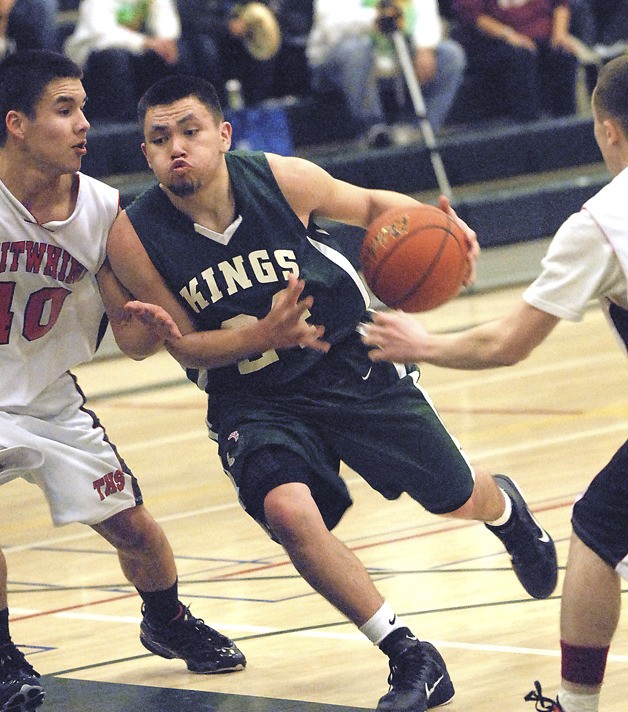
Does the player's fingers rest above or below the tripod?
above

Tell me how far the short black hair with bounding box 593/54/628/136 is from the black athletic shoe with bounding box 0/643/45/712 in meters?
1.93

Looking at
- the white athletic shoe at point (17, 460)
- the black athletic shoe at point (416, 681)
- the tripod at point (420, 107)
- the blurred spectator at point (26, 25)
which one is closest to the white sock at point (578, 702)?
the black athletic shoe at point (416, 681)

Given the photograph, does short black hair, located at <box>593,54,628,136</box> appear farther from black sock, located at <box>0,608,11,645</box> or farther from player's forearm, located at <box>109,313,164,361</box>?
black sock, located at <box>0,608,11,645</box>

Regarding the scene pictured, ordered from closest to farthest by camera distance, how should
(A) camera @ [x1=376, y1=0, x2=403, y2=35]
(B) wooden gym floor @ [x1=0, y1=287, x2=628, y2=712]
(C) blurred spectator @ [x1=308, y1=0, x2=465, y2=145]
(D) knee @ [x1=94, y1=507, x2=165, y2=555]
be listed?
(B) wooden gym floor @ [x1=0, y1=287, x2=628, y2=712], (D) knee @ [x1=94, y1=507, x2=165, y2=555], (A) camera @ [x1=376, y1=0, x2=403, y2=35], (C) blurred spectator @ [x1=308, y1=0, x2=465, y2=145]

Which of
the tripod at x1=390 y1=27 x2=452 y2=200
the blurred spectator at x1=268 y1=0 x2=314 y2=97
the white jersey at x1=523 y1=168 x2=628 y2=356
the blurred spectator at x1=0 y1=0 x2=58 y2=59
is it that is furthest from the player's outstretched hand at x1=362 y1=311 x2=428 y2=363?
the blurred spectator at x1=268 y1=0 x2=314 y2=97

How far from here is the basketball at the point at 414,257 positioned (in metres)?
3.89

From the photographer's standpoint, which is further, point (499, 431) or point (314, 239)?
point (499, 431)

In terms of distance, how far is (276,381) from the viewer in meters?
3.93

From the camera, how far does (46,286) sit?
397 cm

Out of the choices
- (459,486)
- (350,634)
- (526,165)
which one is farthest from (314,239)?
(526,165)

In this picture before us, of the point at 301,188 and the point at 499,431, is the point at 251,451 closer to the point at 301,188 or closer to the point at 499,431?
the point at 301,188

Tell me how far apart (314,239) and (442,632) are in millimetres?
1135

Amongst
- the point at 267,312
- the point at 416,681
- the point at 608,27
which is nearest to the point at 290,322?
the point at 267,312

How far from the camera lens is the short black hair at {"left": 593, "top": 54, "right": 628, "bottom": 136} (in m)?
3.01
